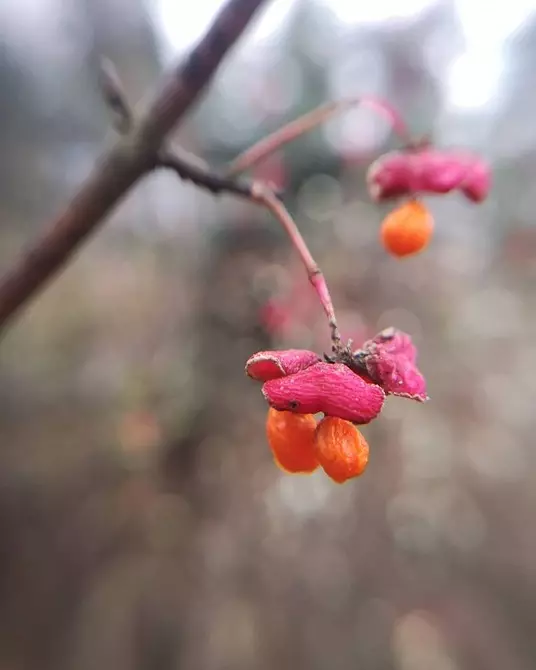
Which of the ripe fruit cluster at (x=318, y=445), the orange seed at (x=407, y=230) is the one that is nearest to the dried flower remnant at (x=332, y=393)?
the ripe fruit cluster at (x=318, y=445)

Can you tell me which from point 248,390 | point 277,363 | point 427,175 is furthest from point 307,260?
point 248,390

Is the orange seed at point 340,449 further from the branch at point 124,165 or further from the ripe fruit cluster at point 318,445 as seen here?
the branch at point 124,165

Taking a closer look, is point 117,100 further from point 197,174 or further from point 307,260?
point 307,260

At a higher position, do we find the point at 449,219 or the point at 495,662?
the point at 449,219

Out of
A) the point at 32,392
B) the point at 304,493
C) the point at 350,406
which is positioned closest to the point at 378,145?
the point at 304,493

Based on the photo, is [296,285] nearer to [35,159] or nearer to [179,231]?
[179,231]
